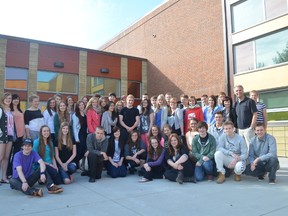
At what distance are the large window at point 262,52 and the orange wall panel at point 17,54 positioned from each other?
12.0m

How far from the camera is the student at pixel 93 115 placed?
6590 millimetres

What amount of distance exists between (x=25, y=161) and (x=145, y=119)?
315 centimetres

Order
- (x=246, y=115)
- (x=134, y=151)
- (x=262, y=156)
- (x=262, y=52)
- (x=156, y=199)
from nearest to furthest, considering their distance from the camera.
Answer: (x=156, y=199) < (x=262, y=156) < (x=246, y=115) < (x=134, y=151) < (x=262, y=52)

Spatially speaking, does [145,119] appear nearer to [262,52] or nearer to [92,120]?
[92,120]

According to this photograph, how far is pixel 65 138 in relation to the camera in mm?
5781

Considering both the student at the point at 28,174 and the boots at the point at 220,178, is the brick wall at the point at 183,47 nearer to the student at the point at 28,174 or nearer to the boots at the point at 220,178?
the boots at the point at 220,178

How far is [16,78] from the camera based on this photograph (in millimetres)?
15547

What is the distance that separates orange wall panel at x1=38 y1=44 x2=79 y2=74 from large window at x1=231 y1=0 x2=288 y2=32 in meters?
10.2

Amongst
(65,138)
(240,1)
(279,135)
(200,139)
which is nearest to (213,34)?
(240,1)

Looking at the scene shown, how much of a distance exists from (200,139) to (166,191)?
5.25 feet

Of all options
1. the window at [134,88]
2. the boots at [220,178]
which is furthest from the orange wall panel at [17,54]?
the boots at [220,178]

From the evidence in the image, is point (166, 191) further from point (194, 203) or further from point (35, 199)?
point (35, 199)

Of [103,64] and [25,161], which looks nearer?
[25,161]

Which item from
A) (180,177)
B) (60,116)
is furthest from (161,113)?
(60,116)
